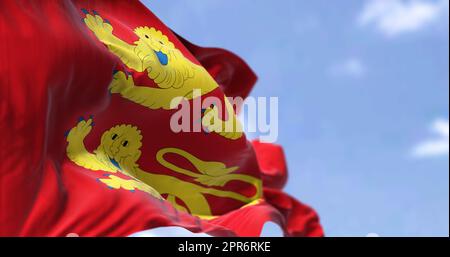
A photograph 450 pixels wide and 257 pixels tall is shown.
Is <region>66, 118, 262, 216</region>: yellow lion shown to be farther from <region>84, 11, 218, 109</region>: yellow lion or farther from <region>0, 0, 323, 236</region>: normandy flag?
<region>84, 11, 218, 109</region>: yellow lion

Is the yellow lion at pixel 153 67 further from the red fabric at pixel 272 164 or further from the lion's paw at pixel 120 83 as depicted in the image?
the red fabric at pixel 272 164

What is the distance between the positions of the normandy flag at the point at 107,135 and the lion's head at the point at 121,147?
1cm

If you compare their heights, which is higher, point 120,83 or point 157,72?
point 157,72

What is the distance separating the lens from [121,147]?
4773 mm

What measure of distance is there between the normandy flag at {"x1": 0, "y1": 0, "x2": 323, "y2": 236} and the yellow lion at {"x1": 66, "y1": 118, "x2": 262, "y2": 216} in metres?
0.01

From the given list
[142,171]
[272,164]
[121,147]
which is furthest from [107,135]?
[272,164]

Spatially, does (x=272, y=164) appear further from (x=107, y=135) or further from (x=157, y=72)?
(x=107, y=135)

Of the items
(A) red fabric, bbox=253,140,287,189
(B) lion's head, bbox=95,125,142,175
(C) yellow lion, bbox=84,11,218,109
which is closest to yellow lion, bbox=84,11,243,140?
(C) yellow lion, bbox=84,11,218,109

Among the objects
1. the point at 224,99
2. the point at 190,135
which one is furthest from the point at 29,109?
the point at 224,99

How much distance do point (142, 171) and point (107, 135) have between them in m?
0.66

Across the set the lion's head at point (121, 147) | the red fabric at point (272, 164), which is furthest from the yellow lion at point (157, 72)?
the red fabric at point (272, 164)

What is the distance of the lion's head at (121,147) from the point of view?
452 centimetres

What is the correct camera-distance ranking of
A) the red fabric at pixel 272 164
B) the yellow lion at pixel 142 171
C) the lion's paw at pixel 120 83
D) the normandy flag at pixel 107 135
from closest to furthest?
the normandy flag at pixel 107 135, the yellow lion at pixel 142 171, the lion's paw at pixel 120 83, the red fabric at pixel 272 164
